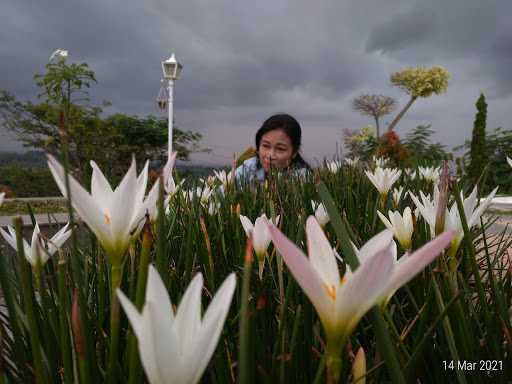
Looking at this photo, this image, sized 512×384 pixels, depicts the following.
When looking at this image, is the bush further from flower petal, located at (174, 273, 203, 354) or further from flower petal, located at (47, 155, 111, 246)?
flower petal, located at (174, 273, 203, 354)

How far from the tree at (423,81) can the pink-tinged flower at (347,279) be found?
6823 millimetres

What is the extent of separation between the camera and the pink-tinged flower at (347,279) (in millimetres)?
219

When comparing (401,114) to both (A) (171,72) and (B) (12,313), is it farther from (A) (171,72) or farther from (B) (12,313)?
(B) (12,313)

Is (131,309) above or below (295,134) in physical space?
below

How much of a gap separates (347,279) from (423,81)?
7140 millimetres

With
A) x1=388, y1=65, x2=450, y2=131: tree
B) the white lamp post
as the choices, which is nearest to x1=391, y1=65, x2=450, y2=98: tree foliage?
x1=388, y1=65, x2=450, y2=131: tree

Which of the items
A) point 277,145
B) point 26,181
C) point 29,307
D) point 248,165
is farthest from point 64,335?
point 26,181

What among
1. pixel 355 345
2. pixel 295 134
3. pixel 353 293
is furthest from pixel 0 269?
pixel 295 134

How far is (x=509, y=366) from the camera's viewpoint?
421 millimetres

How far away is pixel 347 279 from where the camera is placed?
0.82 ft

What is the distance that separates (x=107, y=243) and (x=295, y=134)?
3.09 meters

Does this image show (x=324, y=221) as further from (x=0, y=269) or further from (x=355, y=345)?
(x=0, y=269)

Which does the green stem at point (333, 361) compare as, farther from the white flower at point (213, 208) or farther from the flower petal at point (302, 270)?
the white flower at point (213, 208)

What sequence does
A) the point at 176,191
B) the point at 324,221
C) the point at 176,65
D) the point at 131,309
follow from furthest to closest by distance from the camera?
the point at 176,65, the point at 176,191, the point at 324,221, the point at 131,309
